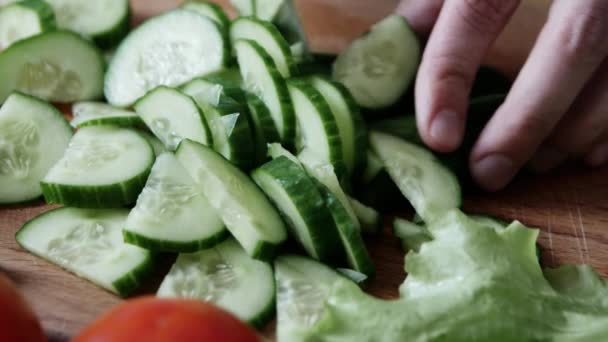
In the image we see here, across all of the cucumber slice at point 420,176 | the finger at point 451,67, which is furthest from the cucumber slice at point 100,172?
the finger at point 451,67

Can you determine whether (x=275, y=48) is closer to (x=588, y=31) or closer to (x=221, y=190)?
(x=221, y=190)

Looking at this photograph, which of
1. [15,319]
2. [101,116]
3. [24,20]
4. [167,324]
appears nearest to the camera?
[167,324]

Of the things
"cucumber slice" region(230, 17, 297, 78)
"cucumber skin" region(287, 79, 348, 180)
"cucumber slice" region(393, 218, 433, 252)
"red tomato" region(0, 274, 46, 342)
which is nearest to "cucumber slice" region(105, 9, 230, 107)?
"cucumber slice" region(230, 17, 297, 78)

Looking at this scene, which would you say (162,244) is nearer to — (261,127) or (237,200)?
(237,200)

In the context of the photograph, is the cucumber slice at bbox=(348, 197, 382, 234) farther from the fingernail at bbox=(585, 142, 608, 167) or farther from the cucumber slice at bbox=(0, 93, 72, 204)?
the cucumber slice at bbox=(0, 93, 72, 204)

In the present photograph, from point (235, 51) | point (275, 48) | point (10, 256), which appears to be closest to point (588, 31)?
point (275, 48)

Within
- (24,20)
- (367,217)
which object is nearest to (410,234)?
(367,217)
